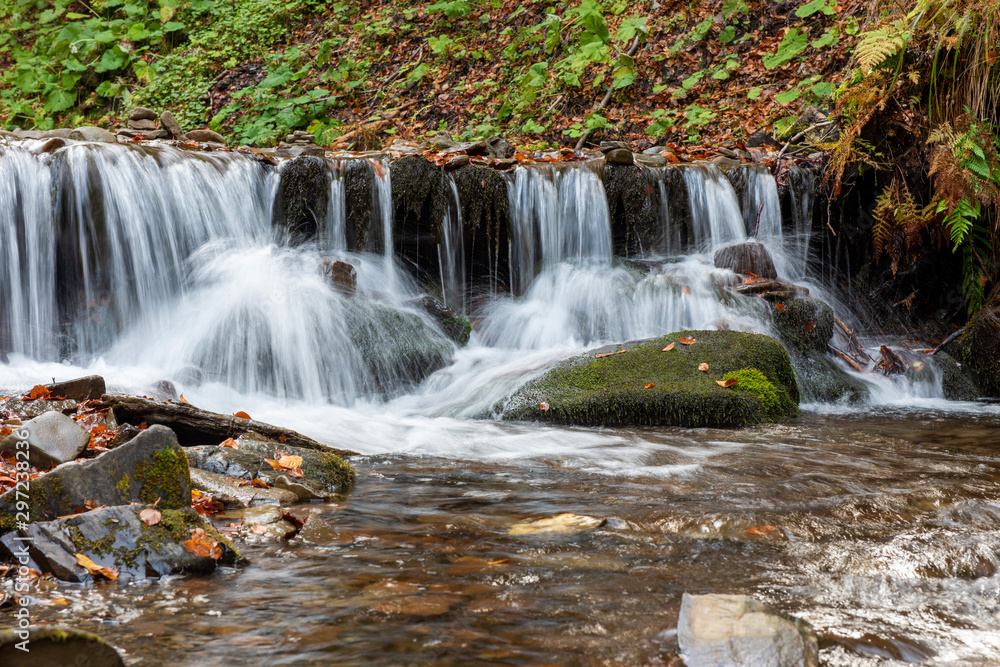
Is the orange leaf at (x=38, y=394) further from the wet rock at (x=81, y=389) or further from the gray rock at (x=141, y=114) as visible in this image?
the gray rock at (x=141, y=114)

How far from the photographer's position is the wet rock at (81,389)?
4.54 metres

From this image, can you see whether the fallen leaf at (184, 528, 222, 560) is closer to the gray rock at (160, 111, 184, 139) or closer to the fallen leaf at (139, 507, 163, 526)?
the fallen leaf at (139, 507, 163, 526)

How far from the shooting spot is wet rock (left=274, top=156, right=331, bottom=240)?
8086mm

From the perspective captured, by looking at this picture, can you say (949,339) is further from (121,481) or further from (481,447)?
(121,481)

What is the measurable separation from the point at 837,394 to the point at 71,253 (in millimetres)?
7322

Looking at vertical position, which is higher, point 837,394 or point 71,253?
point 71,253

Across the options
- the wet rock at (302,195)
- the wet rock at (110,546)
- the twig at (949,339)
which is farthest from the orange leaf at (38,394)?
the twig at (949,339)

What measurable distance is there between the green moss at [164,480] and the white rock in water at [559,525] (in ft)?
4.01

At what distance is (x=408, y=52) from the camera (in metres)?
14.6

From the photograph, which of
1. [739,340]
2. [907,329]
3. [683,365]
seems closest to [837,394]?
[739,340]

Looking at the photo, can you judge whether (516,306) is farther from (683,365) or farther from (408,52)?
(408,52)

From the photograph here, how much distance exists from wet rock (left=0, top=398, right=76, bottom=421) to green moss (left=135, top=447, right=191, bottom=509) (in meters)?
2.00

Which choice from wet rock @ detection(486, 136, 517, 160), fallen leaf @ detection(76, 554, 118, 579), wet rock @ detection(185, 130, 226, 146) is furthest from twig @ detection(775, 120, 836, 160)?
fallen leaf @ detection(76, 554, 118, 579)

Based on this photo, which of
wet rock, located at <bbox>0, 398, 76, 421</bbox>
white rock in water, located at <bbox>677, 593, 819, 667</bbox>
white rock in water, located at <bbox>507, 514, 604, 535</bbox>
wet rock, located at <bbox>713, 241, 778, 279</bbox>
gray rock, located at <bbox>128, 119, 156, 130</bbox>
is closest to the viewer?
white rock in water, located at <bbox>677, 593, 819, 667</bbox>
